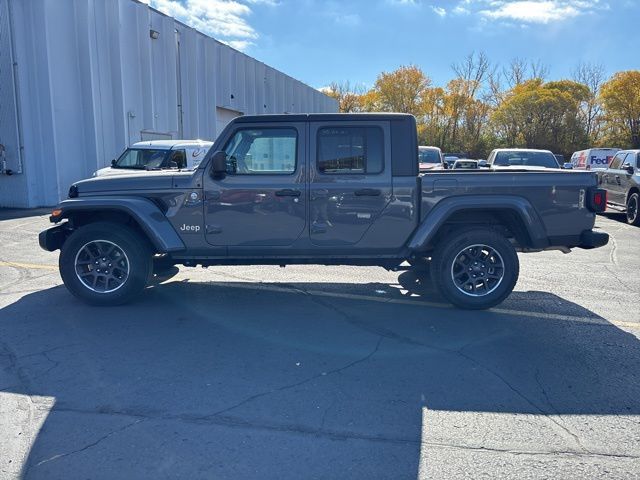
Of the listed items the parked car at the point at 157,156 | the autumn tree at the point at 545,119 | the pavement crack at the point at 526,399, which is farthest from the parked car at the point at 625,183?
the autumn tree at the point at 545,119

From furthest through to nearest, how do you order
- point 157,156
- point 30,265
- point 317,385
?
1. point 157,156
2. point 30,265
3. point 317,385

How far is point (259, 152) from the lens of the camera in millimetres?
5703

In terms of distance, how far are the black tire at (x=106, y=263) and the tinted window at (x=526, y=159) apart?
12.1 meters

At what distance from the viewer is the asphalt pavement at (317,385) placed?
118 inches

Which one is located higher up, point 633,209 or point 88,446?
point 633,209

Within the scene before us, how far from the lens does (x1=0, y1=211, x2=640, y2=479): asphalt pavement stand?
3.00 m

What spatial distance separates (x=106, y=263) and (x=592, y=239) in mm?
5299

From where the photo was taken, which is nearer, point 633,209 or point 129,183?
point 129,183

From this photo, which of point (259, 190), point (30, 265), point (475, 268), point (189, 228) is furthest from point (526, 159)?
point (30, 265)

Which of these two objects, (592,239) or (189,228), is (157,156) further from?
(592,239)

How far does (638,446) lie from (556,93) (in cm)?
4042

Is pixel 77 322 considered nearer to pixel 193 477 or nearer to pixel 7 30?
pixel 193 477

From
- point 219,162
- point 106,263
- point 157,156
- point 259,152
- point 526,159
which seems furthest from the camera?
point 526,159

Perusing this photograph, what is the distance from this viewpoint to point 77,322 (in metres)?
5.31
